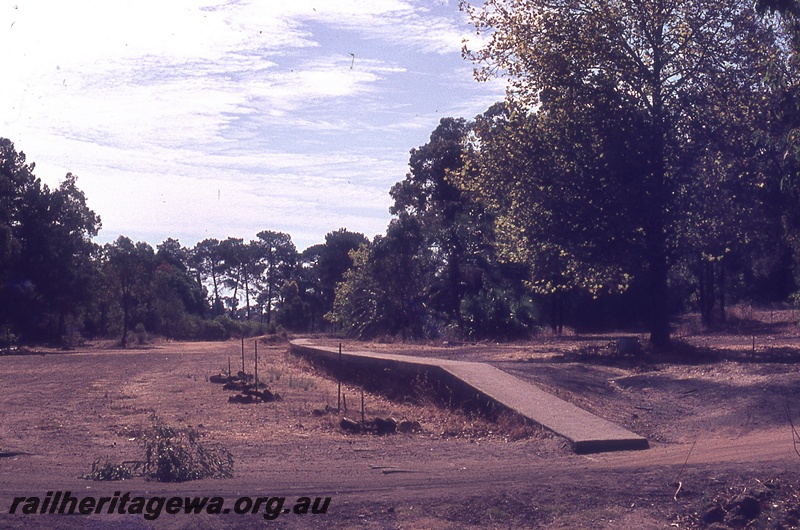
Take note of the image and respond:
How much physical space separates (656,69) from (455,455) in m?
14.7

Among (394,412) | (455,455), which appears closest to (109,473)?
(455,455)

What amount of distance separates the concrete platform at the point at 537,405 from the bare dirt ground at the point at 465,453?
0.27 m

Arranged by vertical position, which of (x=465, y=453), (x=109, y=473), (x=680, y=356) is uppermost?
(x=680, y=356)

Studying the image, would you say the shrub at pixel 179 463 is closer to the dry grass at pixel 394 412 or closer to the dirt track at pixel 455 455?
the dirt track at pixel 455 455

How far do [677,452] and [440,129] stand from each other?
35943 mm

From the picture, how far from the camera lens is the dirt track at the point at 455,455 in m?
6.51

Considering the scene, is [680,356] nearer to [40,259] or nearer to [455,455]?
[455,455]

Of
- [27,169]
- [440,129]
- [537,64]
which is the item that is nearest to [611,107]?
[537,64]

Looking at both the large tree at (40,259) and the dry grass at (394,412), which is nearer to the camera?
the dry grass at (394,412)

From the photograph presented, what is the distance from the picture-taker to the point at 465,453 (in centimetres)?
945

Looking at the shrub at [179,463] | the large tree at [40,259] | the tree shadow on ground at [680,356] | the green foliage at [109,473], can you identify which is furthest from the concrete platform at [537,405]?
the large tree at [40,259]

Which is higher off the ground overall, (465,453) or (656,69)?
(656,69)

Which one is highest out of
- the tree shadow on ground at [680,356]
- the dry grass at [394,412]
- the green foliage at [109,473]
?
the tree shadow on ground at [680,356]

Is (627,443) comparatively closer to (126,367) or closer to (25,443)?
(25,443)
